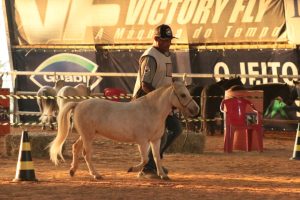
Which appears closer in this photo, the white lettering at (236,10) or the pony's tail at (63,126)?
the pony's tail at (63,126)

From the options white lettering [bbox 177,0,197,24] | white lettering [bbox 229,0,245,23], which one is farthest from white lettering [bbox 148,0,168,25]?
white lettering [bbox 229,0,245,23]

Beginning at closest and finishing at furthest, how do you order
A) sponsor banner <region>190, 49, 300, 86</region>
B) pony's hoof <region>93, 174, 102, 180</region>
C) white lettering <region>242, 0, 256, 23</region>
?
pony's hoof <region>93, 174, 102, 180</region> < sponsor banner <region>190, 49, 300, 86</region> < white lettering <region>242, 0, 256, 23</region>

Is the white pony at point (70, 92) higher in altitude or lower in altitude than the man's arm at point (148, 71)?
higher

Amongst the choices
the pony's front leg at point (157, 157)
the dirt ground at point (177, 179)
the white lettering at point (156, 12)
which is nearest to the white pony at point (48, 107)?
the white lettering at point (156, 12)

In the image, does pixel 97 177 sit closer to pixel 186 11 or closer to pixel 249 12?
pixel 249 12

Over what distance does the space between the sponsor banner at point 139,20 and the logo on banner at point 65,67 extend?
575 mm

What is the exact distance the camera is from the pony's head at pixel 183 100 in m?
12.1

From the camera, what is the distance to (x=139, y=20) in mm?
28422

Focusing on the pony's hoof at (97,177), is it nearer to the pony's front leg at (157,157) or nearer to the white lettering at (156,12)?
the pony's front leg at (157,157)

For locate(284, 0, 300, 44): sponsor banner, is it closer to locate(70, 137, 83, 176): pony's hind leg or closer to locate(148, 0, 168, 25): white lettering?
locate(148, 0, 168, 25): white lettering

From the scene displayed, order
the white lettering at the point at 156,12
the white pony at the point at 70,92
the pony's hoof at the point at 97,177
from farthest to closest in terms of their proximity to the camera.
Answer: the white lettering at the point at 156,12 < the white pony at the point at 70,92 < the pony's hoof at the point at 97,177

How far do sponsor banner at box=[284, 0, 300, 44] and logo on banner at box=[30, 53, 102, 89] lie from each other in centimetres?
705

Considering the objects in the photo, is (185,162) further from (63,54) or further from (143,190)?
(63,54)

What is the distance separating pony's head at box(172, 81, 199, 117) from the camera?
12.1 m
